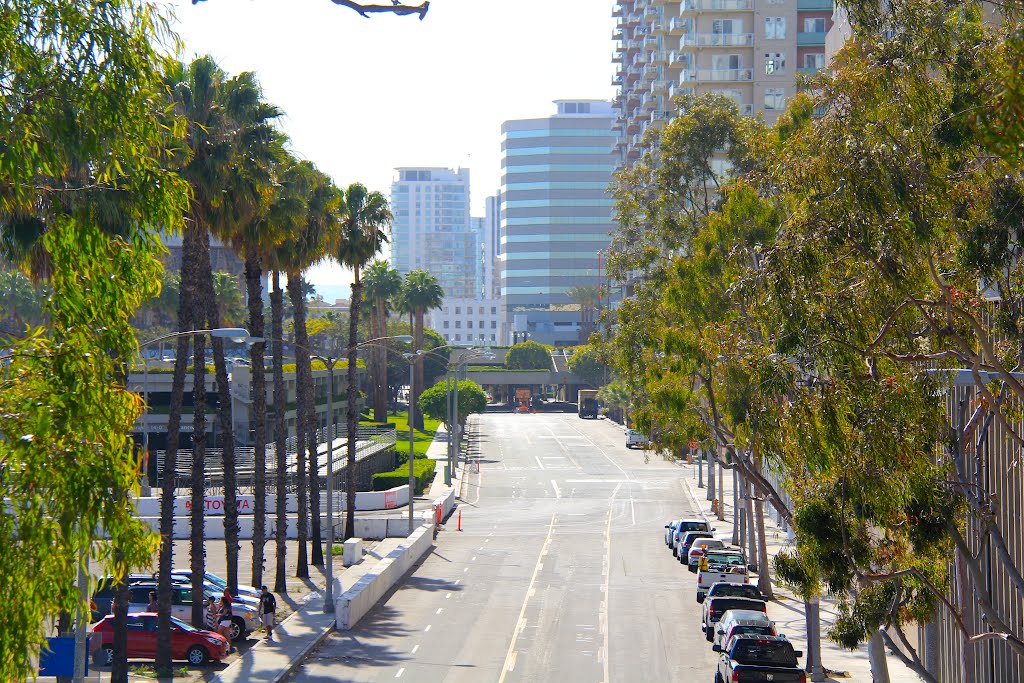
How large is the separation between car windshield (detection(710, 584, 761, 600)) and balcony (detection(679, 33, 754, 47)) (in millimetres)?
69822

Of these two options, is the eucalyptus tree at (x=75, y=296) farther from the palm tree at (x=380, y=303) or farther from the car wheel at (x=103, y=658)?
the palm tree at (x=380, y=303)

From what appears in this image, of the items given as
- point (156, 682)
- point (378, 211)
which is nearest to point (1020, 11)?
point (156, 682)

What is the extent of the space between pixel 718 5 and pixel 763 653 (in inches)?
3201

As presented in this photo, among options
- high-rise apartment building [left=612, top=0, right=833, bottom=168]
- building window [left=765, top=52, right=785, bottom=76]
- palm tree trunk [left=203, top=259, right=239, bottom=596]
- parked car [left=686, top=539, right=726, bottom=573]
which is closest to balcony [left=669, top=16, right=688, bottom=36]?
high-rise apartment building [left=612, top=0, right=833, bottom=168]

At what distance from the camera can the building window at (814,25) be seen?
9319 cm

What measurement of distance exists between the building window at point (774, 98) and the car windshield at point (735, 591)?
64655mm

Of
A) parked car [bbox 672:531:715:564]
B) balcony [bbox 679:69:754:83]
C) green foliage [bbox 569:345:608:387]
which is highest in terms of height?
balcony [bbox 679:69:754:83]

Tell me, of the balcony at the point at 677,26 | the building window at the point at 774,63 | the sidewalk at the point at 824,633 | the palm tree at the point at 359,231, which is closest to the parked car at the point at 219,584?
the palm tree at the point at 359,231

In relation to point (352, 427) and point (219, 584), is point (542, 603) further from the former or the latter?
point (352, 427)

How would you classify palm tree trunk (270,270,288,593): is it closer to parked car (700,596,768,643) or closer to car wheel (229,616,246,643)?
car wheel (229,616,246,643)


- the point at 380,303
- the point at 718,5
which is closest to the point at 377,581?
the point at 718,5

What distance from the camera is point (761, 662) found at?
25078 mm

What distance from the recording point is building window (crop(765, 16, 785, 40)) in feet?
309

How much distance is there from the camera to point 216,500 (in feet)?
188
